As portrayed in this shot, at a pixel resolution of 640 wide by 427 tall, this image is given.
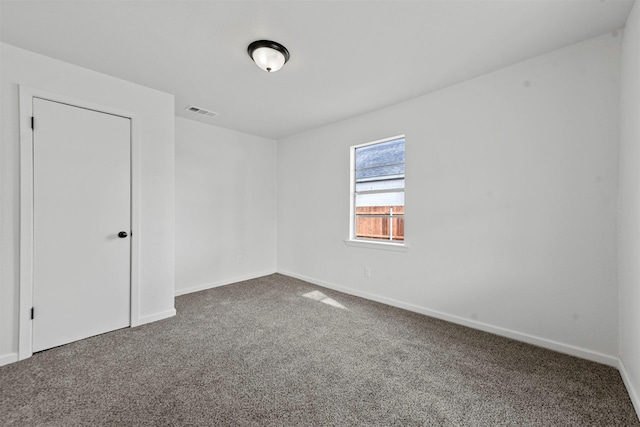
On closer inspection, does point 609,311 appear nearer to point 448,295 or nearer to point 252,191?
point 448,295

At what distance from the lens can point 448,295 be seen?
2963 mm

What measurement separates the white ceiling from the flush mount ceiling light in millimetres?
61

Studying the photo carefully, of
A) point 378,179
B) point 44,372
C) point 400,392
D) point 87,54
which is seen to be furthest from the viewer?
point 378,179

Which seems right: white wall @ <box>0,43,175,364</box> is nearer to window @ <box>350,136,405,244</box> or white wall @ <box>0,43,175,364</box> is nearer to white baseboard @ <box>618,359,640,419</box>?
window @ <box>350,136,405,244</box>

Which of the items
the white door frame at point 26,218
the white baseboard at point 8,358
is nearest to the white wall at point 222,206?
the white door frame at point 26,218

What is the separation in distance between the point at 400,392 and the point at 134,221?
9.66 feet

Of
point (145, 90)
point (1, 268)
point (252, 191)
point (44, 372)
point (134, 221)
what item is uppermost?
point (145, 90)

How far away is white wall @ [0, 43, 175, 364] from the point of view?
2.19 m

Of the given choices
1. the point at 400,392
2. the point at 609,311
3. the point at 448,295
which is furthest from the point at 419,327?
the point at 609,311

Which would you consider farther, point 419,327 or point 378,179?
point 378,179

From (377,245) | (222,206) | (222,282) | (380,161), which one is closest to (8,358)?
(222,282)

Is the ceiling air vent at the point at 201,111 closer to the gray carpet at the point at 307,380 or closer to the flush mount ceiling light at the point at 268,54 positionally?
the flush mount ceiling light at the point at 268,54

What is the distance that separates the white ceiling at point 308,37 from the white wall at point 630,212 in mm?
340

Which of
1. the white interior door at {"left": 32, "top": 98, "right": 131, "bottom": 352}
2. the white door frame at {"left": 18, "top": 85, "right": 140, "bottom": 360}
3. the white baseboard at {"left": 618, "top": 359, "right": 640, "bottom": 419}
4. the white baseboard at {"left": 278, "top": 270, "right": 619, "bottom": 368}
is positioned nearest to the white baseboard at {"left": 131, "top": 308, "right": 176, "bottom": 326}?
the white interior door at {"left": 32, "top": 98, "right": 131, "bottom": 352}
